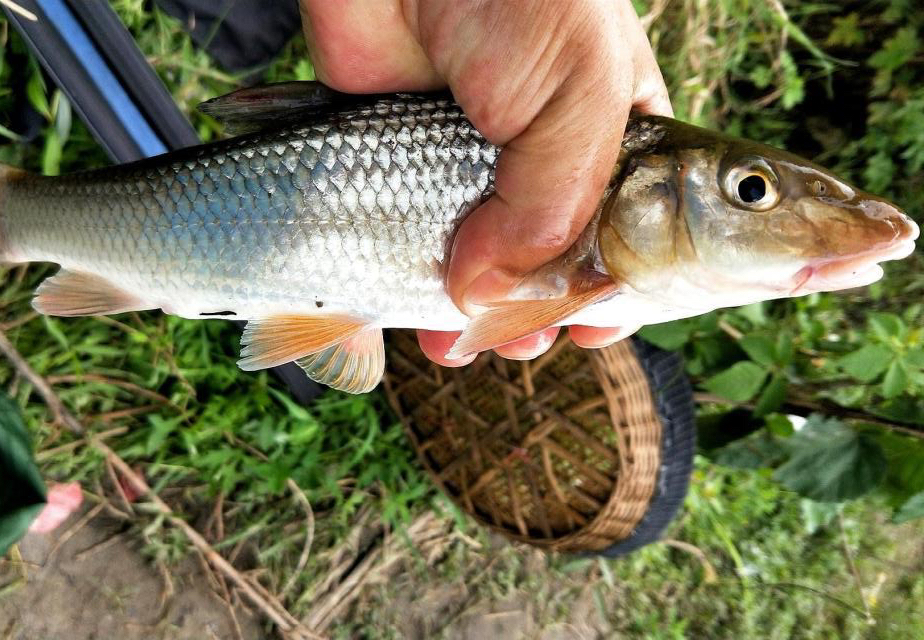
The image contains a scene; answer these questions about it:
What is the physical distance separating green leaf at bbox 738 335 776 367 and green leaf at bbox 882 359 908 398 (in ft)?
1.26

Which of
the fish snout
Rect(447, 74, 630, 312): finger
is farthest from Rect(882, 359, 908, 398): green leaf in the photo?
Rect(447, 74, 630, 312): finger

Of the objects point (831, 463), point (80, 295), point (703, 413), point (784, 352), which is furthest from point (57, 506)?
point (831, 463)

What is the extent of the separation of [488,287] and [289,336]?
1.89 ft

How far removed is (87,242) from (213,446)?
4.64 ft

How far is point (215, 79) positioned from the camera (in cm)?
292

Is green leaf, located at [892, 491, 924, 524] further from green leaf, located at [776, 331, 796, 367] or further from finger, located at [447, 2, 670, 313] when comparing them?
finger, located at [447, 2, 670, 313]

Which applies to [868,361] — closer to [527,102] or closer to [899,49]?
[527,102]

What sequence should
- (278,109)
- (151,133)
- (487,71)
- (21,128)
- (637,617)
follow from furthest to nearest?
(637,617), (21,128), (151,133), (278,109), (487,71)

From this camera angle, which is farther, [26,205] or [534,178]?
[26,205]

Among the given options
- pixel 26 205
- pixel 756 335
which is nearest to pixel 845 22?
pixel 756 335

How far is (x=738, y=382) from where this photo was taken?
2.47 metres

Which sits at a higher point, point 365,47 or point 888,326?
point 365,47

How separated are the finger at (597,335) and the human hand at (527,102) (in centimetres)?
30

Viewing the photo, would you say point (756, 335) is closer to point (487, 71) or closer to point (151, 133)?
point (487, 71)
